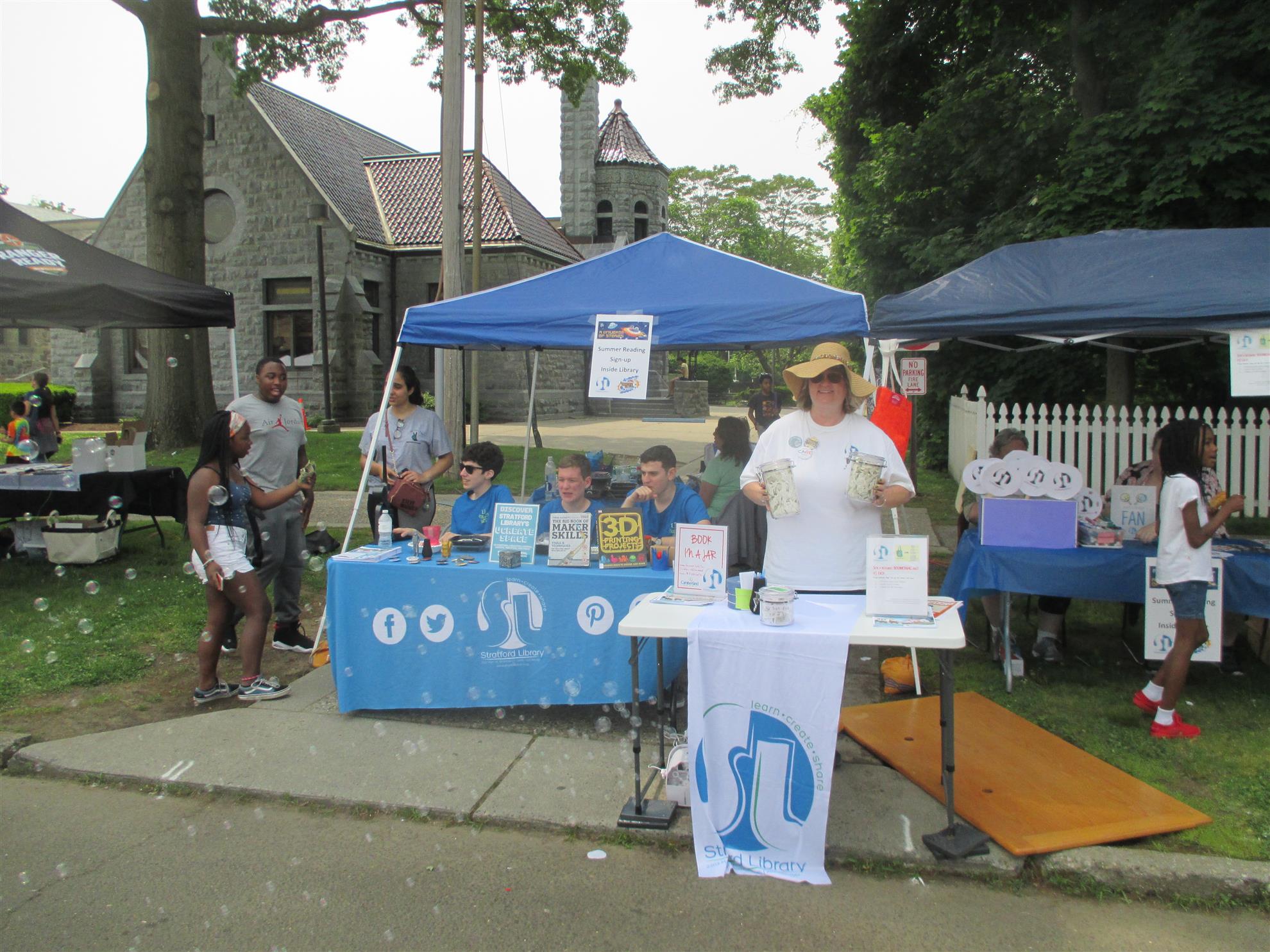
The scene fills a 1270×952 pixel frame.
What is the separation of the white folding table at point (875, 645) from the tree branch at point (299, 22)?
1417 cm

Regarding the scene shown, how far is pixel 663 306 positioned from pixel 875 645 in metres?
2.64

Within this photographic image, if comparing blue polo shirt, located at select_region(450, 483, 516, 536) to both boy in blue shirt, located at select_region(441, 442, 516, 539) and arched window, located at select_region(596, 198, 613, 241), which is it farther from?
arched window, located at select_region(596, 198, 613, 241)

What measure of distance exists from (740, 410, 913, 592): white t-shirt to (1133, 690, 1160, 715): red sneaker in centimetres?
208

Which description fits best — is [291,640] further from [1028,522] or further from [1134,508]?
[1134,508]

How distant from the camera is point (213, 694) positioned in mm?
5082

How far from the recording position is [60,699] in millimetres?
5168

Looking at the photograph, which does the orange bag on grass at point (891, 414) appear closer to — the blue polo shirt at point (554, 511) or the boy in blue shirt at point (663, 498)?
the boy in blue shirt at point (663, 498)

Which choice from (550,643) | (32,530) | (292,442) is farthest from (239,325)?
(550,643)

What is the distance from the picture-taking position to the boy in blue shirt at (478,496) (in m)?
5.44

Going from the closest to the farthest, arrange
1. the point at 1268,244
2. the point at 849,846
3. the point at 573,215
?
the point at 849,846
the point at 1268,244
the point at 573,215

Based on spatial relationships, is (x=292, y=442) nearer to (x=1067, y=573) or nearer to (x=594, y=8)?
(x=1067, y=573)

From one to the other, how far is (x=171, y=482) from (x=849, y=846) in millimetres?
7594

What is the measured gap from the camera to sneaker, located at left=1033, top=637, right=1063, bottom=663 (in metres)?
5.65

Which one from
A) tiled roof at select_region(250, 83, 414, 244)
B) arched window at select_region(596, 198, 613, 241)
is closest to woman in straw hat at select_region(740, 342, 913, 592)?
tiled roof at select_region(250, 83, 414, 244)
